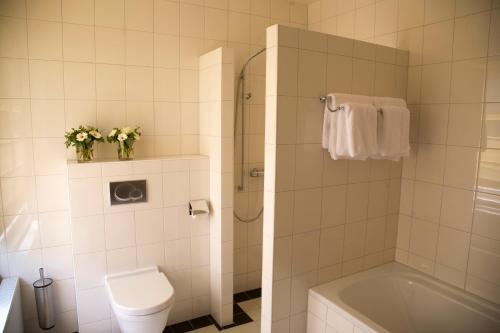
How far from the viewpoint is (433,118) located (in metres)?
2.12

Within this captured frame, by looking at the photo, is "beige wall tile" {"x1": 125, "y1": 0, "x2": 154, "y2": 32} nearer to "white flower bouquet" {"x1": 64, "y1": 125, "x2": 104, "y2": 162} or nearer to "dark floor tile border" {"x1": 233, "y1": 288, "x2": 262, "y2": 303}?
"white flower bouquet" {"x1": 64, "y1": 125, "x2": 104, "y2": 162}

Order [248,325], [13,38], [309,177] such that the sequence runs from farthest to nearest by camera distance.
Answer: [248,325], [13,38], [309,177]

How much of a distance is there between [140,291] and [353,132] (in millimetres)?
1667

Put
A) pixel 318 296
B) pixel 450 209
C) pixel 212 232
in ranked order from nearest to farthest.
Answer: pixel 318 296 → pixel 450 209 → pixel 212 232

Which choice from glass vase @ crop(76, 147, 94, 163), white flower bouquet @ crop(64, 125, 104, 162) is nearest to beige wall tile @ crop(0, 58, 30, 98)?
white flower bouquet @ crop(64, 125, 104, 162)

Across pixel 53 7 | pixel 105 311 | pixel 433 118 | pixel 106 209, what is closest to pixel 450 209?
pixel 433 118

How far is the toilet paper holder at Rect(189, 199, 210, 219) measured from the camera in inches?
101

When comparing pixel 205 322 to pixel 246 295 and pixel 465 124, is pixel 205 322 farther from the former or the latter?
pixel 465 124

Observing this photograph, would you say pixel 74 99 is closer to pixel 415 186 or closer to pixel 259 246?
pixel 259 246

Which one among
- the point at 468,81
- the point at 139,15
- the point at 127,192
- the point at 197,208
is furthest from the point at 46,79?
the point at 468,81

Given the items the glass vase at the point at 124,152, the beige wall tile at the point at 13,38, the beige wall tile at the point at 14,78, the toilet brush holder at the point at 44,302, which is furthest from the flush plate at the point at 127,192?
the beige wall tile at the point at 13,38

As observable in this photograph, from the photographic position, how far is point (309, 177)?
6.13 feet

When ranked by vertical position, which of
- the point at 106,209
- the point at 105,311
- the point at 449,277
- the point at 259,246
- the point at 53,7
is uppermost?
the point at 53,7

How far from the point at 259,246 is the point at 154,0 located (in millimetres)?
2266
